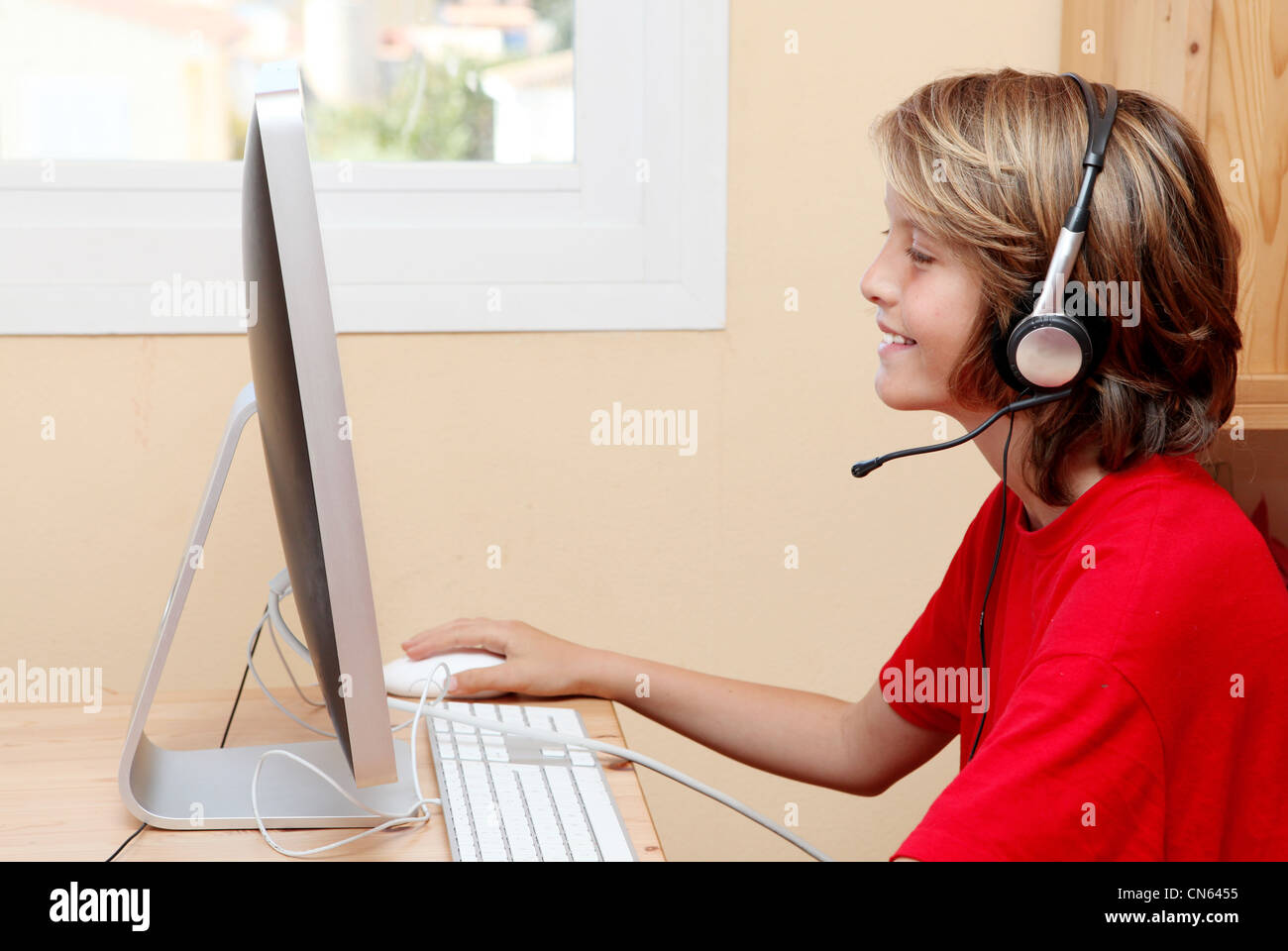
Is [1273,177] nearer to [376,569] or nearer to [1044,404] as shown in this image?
[1044,404]

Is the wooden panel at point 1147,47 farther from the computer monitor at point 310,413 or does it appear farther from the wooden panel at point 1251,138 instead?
the computer monitor at point 310,413

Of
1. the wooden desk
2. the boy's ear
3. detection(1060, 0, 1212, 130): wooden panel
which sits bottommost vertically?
the wooden desk

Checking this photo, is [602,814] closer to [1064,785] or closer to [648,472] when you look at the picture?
[1064,785]

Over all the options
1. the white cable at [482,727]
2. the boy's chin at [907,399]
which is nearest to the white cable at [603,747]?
the white cable at [482,727]

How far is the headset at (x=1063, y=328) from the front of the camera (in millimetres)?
741

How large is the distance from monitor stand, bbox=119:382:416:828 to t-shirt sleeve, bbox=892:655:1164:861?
371 millimetres

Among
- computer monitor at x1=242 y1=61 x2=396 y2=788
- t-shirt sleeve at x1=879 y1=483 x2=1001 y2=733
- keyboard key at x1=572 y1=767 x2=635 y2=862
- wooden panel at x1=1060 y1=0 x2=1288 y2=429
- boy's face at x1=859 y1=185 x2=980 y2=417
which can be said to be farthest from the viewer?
wooden panel at x1=1060 y1=0 x2=1288 y2=429

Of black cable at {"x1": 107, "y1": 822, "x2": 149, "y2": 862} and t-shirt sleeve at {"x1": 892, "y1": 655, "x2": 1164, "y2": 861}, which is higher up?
t-shirt sleeve at {"x1": 892, "y1": 655, "x2": 1164, "y2": 861}

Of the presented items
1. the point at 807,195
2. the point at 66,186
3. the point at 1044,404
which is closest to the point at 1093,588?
the point at 1044,404

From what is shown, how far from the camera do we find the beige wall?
1362 mm

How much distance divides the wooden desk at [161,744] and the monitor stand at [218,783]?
10 millimetres

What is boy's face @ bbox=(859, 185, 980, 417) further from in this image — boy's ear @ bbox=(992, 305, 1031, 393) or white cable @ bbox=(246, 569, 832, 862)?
white cable @ bbox=(246, 569, 832, 862)

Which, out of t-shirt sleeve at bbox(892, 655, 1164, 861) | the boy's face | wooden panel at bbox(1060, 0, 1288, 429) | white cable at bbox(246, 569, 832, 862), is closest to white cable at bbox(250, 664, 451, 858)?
white cable at bbox(246, 569, 832, 862)
